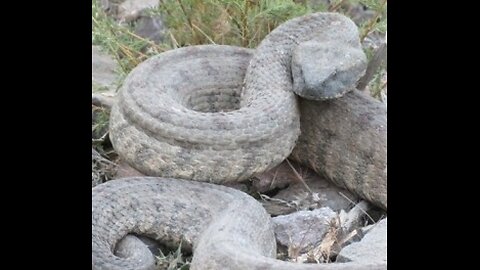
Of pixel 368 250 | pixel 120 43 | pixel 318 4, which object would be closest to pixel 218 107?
pixel 120 43

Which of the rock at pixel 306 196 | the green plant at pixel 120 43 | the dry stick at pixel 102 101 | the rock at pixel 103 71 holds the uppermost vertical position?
the green plant at pixel 120 43

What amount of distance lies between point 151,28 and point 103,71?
928 mm

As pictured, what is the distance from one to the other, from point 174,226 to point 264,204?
2.59ft

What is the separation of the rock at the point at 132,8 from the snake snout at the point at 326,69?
2.74 m

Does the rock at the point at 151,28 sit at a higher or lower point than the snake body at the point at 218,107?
lower

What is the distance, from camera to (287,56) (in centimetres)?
604

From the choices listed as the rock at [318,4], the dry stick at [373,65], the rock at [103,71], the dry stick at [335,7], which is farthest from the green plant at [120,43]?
the dry stick at [373,65]

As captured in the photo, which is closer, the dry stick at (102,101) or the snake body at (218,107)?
the snake body at (218,107)

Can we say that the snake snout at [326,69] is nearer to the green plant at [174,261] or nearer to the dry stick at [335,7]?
the dry stick at [335,7]

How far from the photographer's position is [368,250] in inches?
187

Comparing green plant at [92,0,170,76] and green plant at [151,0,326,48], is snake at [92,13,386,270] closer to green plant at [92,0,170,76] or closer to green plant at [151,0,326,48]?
green plant at [151,0,326,48]

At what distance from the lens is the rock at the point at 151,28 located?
7.90 metres
